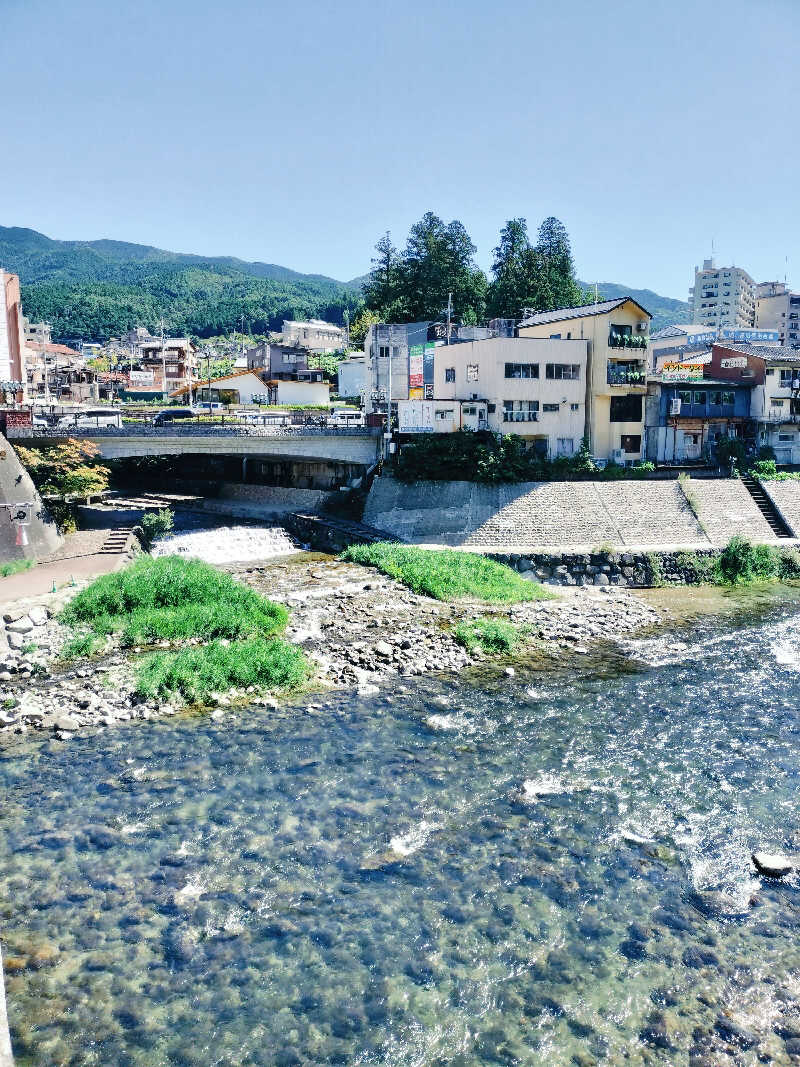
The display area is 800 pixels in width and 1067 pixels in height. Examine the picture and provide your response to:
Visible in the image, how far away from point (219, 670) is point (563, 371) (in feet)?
97.4

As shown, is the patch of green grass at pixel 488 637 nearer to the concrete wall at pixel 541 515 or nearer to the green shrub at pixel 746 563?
the concrete wall at pixel 541 515

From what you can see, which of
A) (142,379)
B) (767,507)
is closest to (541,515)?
(767,507)

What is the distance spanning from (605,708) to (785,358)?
36779mm

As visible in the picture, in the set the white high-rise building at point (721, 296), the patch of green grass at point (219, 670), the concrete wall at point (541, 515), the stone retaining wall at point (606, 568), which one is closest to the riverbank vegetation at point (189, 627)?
the patch of green grass at point (219, 670)

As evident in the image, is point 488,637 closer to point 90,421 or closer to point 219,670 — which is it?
point 219,670

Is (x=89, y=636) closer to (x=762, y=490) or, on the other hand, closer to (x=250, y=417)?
(x=250, y=417)

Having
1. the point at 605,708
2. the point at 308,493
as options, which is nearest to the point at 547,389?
the point at 308,493

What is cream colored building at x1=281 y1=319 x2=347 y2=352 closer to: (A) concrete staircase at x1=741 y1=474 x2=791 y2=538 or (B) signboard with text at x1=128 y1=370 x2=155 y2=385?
(B) signboard with text at x1=128 y1=370 x2=155 y2=385

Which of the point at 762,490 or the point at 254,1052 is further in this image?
the point at 762,490

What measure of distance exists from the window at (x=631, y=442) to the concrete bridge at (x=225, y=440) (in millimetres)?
15154

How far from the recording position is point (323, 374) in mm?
72312

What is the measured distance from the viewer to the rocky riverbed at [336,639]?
1859 cm

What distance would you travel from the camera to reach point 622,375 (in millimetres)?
42562

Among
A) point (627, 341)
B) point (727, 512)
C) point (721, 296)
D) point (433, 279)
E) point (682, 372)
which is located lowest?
point (727, 512)
